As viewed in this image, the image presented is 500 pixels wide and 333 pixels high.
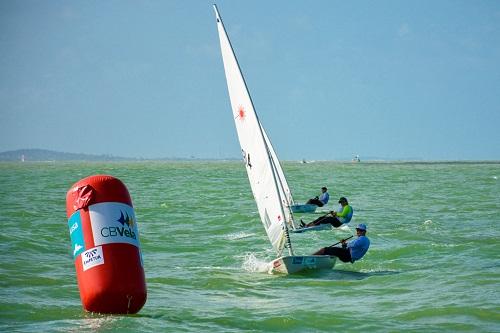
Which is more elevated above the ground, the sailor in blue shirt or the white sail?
the white sail

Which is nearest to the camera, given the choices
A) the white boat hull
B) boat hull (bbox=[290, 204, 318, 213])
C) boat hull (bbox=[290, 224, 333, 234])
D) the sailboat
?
the white boat hull

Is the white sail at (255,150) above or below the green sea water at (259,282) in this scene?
above

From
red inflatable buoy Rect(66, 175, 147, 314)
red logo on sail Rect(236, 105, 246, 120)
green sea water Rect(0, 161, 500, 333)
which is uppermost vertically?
red logo on sail Rect(236, 105, 246, 120)

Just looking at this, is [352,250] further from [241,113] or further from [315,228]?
[315,228]

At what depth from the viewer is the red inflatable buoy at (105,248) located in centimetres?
1152

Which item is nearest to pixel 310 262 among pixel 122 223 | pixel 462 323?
pixel 462 323

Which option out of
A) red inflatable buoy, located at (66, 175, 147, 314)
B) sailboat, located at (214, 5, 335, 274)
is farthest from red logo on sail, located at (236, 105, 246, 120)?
red inflatable buoy, located at (66, 175, 147, 314)

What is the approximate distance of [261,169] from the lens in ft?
63.1

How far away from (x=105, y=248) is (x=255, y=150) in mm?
8107

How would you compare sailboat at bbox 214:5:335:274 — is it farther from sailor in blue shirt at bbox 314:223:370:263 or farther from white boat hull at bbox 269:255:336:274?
sailor in blue shirt at bbox 314:223:370:263

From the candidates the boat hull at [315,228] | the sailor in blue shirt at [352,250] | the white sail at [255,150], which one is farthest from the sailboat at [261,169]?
the boat hull at [315,228]

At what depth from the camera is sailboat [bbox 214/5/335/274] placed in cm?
1830

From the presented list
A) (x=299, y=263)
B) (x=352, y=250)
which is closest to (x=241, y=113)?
(x=299, y=263)

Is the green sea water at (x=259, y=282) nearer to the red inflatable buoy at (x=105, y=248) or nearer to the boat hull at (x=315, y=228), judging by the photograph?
the boat hull at (x=315, y=228)
